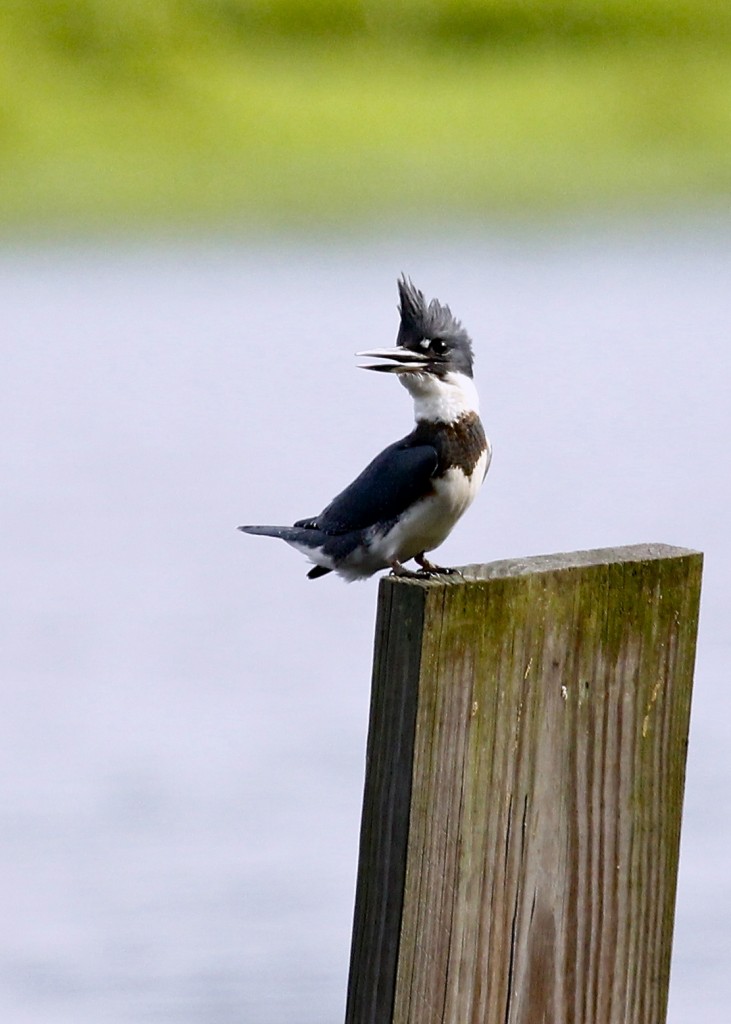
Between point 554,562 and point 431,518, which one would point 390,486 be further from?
point 554,562

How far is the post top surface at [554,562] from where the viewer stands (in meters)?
2.28

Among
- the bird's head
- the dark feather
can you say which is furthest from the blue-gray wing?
the bird's head

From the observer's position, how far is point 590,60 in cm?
1277

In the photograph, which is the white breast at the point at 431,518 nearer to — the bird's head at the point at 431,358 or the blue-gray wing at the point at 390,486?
the blue-gray wing at the point at 390,486

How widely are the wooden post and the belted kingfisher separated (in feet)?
3.39

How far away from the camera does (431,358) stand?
3.70 metres

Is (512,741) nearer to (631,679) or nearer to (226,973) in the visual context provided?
(631,679)

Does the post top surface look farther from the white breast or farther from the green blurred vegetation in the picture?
the green blurred vegetation

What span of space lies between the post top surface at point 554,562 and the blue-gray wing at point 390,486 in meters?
1.02

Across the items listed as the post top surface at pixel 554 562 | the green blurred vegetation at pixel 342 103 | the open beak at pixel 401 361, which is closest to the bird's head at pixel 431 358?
the open beak at pixel 401 361

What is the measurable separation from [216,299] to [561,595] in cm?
1106

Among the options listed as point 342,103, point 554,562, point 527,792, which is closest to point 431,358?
point 554,562

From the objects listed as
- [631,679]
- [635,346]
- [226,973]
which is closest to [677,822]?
[631,679]

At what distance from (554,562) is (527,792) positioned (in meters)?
0.26
